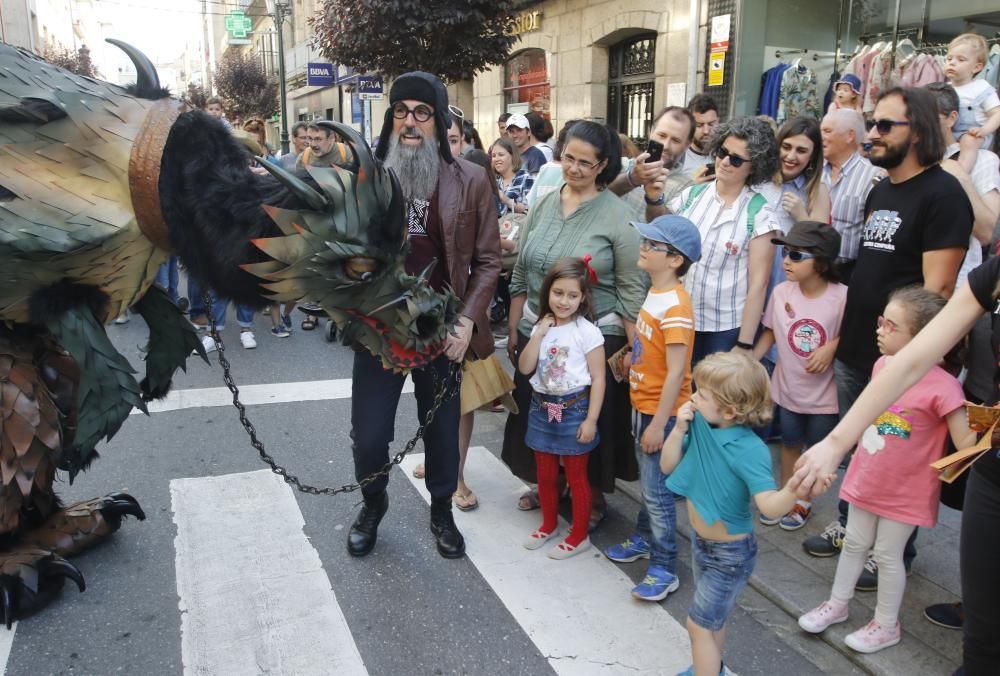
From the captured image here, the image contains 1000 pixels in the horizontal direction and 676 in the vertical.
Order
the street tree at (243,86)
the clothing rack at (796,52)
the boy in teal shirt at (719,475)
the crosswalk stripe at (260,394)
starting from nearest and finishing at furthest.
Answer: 1. the boy in teal shirt at (719,475)
2. the crosswalk stripe at (260,394)
3. the clothing rack at (796,52)
4. the street tree at (243,86)

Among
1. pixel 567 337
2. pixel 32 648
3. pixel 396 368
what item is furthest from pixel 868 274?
pixel 32 648

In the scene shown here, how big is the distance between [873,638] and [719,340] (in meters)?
1.50

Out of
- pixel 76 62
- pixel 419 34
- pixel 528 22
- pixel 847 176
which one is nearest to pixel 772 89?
pixel 419 34

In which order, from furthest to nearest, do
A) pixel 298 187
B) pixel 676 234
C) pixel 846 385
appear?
pixel 846 385 < pixel 676 234 < pixel 298 187

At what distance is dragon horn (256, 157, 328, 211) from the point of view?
224cm

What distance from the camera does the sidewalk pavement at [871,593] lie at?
2641 mm

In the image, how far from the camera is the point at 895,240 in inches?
123

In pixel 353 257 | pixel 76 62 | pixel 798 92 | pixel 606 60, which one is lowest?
pixel 353 257

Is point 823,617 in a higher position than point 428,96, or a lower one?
lower

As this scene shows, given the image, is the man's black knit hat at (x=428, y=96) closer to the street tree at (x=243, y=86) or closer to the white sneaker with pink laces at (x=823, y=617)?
the white sneaker with pink laces at (x=823, y=617)

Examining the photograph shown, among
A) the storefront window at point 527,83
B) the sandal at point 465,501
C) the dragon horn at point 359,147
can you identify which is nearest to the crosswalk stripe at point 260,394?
the sandal at point 465,501

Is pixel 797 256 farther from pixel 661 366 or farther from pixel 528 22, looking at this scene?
pixel 528 22

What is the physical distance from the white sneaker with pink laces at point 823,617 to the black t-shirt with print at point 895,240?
105 cm

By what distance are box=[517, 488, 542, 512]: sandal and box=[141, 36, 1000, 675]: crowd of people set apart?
0.04ft
